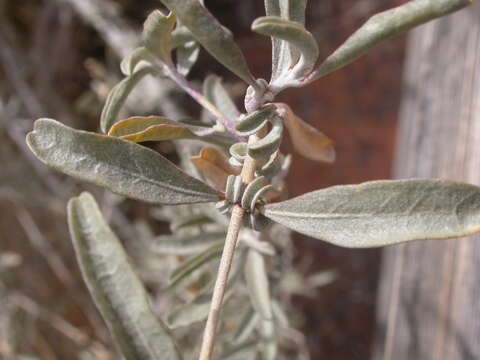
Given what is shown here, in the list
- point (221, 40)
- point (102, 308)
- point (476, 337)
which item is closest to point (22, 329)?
point (102, 308)

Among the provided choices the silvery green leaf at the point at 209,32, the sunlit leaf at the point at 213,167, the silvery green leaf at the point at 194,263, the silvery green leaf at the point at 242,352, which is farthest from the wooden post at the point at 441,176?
the silvery green leaf at the point at 209,32

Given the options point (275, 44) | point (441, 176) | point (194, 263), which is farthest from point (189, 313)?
point (441, 176)

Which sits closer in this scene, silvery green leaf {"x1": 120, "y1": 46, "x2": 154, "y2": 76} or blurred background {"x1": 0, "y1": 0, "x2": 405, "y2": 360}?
silvery green leaf {"x1": 120, "y1": 46, "x2": 154, "y2": 76}

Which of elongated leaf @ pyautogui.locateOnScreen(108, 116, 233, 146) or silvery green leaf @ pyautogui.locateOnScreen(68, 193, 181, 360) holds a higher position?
elongated leaf @ pyautogui.locateOnScreen(108, 116, 233, 146)

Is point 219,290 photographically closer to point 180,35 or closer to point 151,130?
point 151,130

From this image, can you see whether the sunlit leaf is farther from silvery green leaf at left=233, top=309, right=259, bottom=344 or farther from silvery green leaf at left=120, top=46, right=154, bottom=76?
silvery green leaf at left=233, top=309, right=259, bottom=344

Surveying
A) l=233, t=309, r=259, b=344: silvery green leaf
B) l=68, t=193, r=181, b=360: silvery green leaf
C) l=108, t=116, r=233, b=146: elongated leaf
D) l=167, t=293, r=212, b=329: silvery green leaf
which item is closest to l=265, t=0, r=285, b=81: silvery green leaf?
l=108, t=116, r=233, b=146: elongated leaf
